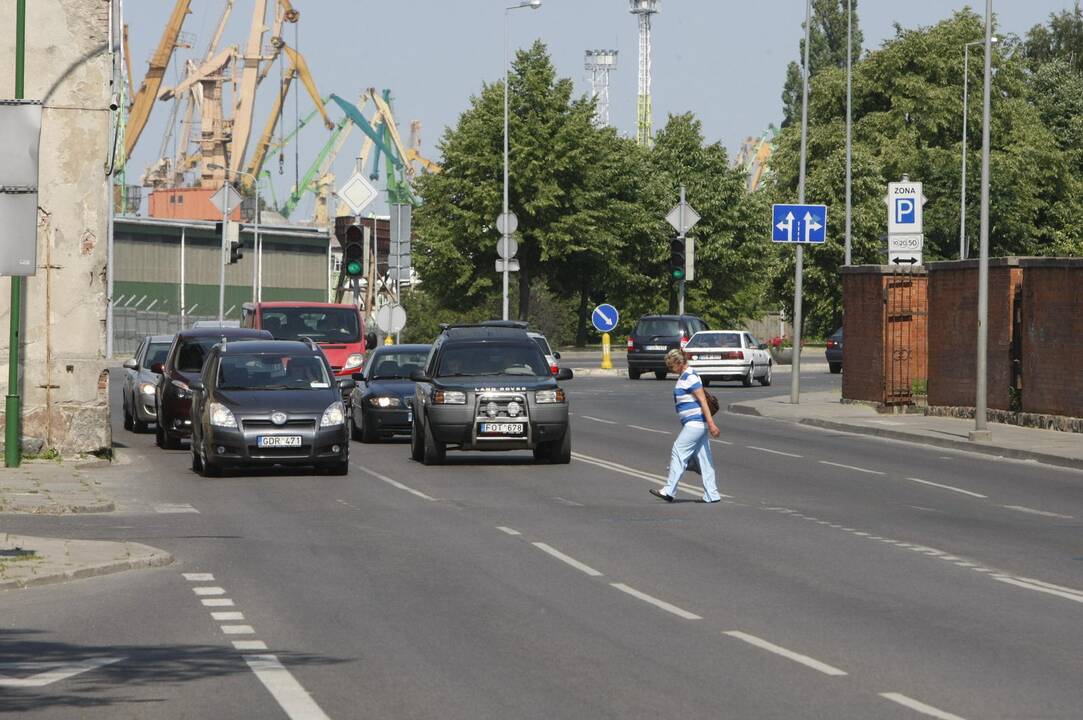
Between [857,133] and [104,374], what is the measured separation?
67.4 m

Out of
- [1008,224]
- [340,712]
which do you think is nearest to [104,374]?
[340,712]

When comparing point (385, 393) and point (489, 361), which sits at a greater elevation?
point (489, 361)

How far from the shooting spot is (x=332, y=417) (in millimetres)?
23609

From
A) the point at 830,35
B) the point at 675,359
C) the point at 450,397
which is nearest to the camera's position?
the point at 675,359

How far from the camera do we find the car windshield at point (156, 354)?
3347cm

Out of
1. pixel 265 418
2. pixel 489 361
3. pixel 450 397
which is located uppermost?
pixel 489 361

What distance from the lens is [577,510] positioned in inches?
753

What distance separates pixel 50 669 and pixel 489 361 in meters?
16.3

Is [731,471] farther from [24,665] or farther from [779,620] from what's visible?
[24,665]

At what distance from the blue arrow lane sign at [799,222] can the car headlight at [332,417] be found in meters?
18.4

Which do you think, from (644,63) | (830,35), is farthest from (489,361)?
(644,63)

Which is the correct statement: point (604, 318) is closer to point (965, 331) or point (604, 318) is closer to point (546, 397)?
point (965, 331)

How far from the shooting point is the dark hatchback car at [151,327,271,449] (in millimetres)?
28797

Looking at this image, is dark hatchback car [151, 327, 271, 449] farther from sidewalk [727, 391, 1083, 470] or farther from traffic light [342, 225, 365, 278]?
sidewalk [727, 391, 1083, 470]
